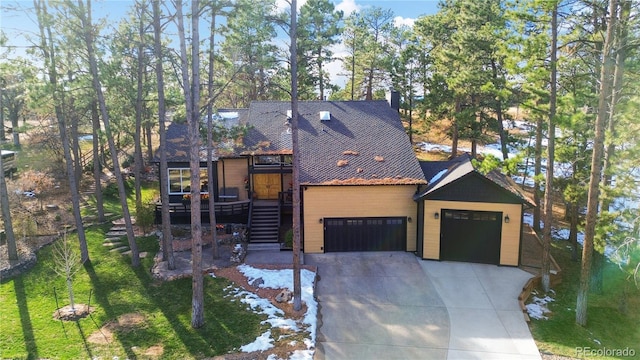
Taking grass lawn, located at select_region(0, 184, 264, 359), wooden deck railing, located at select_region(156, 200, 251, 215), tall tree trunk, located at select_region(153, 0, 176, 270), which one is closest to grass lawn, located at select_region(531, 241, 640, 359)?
grass lawn, located at select_region(0, 184, 264, 359)

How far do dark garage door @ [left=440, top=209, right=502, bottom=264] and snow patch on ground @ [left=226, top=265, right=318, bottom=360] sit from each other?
5.40 meters

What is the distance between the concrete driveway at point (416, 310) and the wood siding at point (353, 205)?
32.3 inches

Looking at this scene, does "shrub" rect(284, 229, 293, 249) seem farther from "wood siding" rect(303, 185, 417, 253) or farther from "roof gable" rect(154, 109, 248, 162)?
"roof gable" rect(154, 109, 248, 162)

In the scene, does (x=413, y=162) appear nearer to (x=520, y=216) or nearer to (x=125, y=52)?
(x=520, y=216)

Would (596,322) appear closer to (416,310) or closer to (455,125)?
(416,310)

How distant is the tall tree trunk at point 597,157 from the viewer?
10.9 m

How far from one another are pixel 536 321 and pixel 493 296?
1518mm

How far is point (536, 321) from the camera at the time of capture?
12.5 meters

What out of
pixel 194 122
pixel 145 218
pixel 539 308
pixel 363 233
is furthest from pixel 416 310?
pixel 145 218

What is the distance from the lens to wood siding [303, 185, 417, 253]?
17203mm

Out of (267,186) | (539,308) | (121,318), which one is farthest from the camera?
(267,186)

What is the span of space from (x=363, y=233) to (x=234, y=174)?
6840 millimetres

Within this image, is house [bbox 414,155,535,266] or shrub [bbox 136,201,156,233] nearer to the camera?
house [bbox 414,155,535,266]

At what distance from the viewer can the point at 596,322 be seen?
41.2 feet
